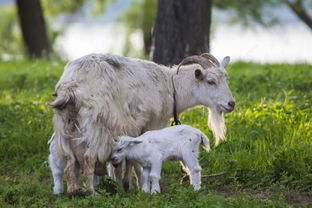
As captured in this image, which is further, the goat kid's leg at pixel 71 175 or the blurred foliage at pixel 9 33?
the blurred foliage at pixel 9 33

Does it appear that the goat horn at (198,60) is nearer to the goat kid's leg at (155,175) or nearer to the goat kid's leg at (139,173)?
the goat kid's leg at (139,173)

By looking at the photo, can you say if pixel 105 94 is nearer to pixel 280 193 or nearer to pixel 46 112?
pixel 280 193

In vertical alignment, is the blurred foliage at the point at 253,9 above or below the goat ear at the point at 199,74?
below

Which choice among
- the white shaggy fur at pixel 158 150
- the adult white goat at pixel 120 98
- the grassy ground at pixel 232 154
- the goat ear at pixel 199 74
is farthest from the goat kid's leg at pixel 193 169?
the goat ear at pixel 199 74

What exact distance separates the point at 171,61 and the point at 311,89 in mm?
2154

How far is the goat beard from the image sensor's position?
7.58 meters

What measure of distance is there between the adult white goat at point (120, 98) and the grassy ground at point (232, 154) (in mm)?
452

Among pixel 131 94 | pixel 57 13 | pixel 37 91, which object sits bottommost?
pixel 57 13

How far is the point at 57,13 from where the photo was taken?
29.8 metres

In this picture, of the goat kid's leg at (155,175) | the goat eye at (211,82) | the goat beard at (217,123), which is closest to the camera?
the goat kid's leg at (155,175)

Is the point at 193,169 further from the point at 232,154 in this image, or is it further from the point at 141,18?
the point at 141,18

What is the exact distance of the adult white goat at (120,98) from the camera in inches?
249

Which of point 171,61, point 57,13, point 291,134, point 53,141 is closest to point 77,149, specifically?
point 53,141

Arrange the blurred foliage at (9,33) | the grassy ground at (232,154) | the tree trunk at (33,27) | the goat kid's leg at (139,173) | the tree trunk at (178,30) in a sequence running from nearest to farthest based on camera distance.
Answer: the grassy ground at (232,154), the goat kid's leg at (139,173), the tree trunk at (178,30), the tree trunk at (33,27), the blurred foliage at (9,33)
